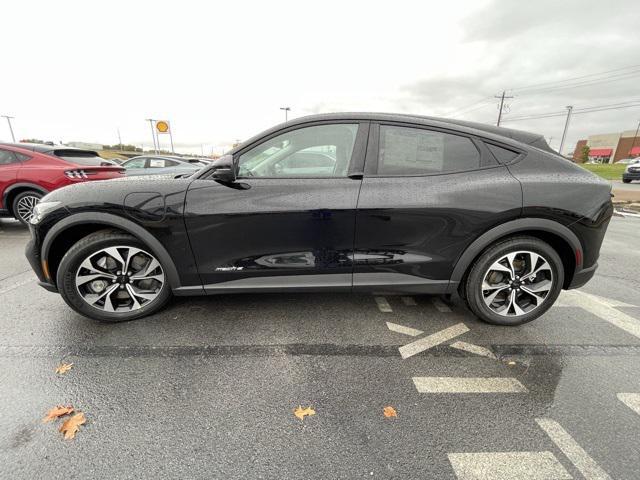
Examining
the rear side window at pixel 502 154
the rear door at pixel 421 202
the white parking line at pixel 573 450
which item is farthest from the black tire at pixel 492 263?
the white parking line at pixel 573 450

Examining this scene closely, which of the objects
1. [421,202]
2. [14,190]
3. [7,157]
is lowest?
[14,190]

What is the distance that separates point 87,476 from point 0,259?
14.8ft

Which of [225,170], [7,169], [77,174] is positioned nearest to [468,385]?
[225,170]

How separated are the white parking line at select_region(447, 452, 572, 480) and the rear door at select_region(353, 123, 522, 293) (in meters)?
1.24

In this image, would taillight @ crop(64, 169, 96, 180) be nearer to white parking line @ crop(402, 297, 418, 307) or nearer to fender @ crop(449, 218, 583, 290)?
white parking line @ crop(402, 297, 418, 307)

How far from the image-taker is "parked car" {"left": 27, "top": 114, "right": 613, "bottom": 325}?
2.43 meters

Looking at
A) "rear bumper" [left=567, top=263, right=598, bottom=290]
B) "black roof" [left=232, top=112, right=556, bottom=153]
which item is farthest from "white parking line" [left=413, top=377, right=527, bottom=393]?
"black roof" [left=232, top=112, right=556, bottom=153]

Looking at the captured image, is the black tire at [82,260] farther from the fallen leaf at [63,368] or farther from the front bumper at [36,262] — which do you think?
the fallen leaf at [63,368]

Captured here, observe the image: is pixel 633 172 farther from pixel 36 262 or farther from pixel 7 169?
pixel 7 169

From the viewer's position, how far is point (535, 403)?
76.5 inches

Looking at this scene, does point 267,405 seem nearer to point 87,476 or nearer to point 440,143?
point 87,476

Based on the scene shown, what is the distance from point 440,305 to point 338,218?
60.6 inches

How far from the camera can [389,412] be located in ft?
6.09

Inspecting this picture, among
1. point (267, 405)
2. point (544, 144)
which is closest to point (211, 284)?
point (267, 405)
